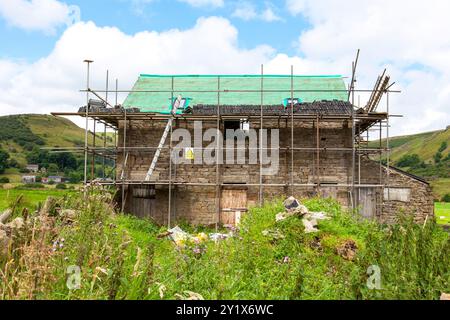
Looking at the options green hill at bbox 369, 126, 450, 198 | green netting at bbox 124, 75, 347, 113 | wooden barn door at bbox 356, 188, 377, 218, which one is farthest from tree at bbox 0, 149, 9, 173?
wooden barn door at bbox 356, 188, 377, 218

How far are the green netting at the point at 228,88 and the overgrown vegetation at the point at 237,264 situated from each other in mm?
9961

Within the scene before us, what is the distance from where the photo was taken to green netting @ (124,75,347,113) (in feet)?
63.9

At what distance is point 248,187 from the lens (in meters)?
18.0

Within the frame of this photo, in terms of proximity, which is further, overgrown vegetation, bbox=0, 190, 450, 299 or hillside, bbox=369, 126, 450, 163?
hillside, bbox=369, 126, 450, 163

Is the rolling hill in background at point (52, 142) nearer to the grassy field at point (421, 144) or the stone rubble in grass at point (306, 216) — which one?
the grassy field at point (421, 144)

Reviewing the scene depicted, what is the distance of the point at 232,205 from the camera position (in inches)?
706

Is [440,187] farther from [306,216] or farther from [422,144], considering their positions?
[422,144]

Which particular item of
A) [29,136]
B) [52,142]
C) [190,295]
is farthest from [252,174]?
[52,142]

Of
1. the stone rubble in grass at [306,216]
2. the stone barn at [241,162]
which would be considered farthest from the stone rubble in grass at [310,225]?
the stone barn at [241,162]

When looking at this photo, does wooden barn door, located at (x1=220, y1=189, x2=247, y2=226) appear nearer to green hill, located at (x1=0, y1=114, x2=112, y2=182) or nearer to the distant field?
the distant field

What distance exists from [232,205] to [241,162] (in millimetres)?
→ 1647

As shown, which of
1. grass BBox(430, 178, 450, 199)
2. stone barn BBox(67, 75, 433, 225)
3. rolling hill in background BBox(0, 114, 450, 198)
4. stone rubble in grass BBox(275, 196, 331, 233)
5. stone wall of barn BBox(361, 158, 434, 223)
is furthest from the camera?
rolling hill in background BBox(0, 114, 450, 198)

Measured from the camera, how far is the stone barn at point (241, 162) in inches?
696

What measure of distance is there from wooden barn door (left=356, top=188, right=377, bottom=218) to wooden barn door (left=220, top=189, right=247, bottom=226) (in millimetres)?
4466
